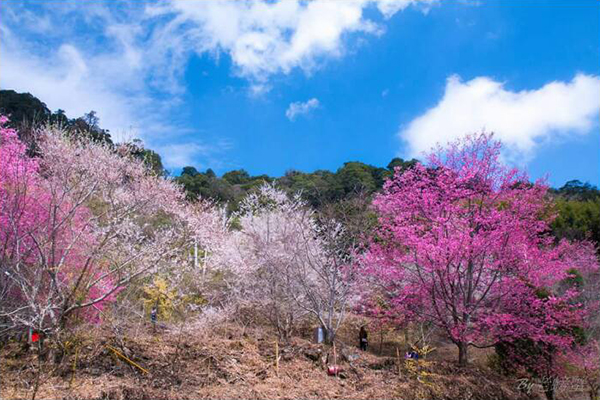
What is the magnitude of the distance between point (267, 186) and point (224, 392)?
571 inches

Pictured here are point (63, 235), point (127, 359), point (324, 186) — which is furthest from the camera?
point (324, 186)

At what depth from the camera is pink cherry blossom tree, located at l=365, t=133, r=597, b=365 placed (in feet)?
30.4

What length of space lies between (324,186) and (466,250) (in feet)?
68.9

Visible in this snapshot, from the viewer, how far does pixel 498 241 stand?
9297 millimetres

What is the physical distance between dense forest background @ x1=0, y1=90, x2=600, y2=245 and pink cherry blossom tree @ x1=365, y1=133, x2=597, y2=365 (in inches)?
70.4

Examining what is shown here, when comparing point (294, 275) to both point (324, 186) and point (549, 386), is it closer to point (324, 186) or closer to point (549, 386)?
point (549, 386)

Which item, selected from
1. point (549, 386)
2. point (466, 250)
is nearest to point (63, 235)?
point (466, 250)

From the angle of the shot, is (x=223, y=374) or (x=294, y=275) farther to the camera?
(x=294, y=275)

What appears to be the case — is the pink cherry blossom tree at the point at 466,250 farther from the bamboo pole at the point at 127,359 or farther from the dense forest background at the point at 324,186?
the bamboo pole at the point at 127,359

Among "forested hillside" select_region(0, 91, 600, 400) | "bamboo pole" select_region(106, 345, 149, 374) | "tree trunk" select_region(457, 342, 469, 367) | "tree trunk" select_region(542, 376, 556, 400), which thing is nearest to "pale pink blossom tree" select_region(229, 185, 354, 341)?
"forested hillside" select_region(0, 91, 600, 400)

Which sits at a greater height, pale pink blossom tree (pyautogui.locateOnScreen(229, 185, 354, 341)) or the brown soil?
pale pink blossom tree (pyautogui.locateOnScreen(229, 185, 354, 341))

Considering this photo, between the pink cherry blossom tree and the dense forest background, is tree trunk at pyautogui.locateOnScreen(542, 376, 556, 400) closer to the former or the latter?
the pink cherry blossom tree

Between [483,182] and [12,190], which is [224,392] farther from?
[483,182]

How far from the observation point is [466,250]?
920 cm
